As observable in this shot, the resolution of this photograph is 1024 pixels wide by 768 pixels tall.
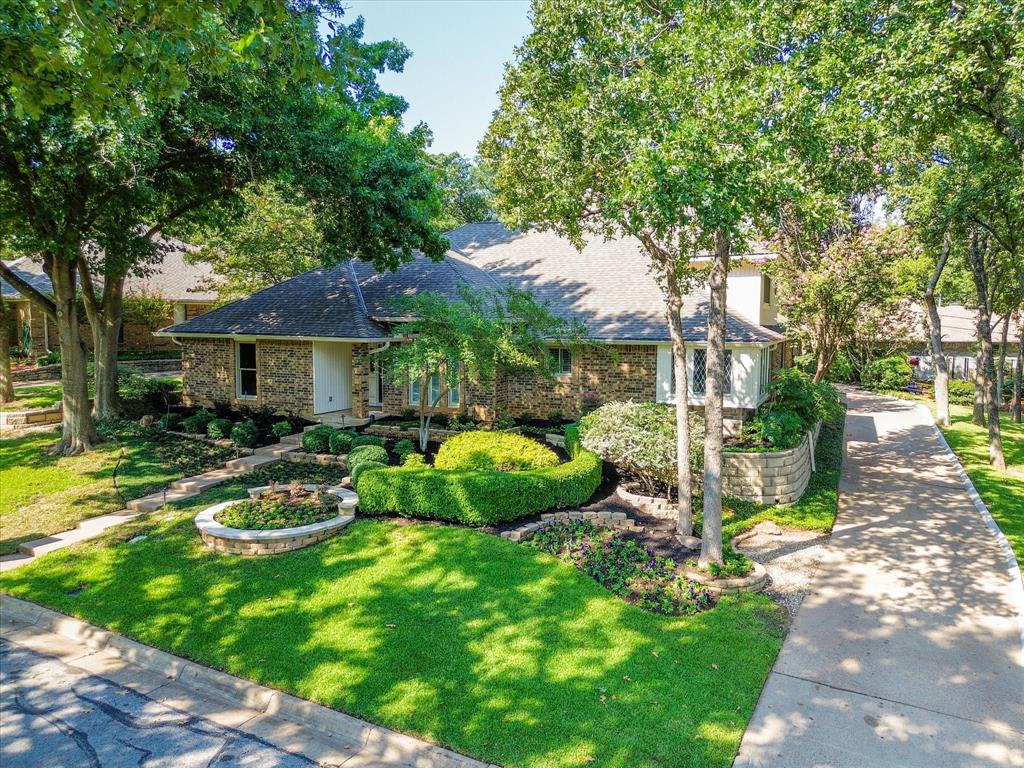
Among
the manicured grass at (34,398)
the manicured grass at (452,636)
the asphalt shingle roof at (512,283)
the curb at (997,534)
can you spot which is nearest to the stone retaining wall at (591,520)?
the manicured grass at (452,636)

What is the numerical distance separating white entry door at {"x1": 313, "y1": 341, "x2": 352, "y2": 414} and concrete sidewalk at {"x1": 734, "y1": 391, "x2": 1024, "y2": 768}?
1263cm

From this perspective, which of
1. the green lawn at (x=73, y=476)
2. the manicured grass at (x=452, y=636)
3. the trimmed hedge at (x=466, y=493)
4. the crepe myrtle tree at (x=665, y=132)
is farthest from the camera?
the green lawn at (x=73, y=476)

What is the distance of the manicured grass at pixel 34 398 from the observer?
17.7 meters

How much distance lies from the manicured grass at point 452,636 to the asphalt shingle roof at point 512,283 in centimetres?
831

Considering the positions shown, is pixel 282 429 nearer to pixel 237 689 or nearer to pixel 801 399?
pixel 237 689

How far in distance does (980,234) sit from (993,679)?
48.7ft

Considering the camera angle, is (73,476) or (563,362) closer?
(73,476)

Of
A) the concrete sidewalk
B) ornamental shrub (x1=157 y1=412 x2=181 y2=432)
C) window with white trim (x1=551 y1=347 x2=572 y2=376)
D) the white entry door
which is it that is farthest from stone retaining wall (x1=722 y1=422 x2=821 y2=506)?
ornamental shrub (x1=157 y1=412 x2=181 y2=432)

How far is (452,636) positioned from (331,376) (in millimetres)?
11512

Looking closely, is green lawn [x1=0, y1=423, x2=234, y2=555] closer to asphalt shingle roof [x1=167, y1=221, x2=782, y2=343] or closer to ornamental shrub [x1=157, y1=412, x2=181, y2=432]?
ornamental shrub [x1=157, y1=412, x2=181, y2=432]

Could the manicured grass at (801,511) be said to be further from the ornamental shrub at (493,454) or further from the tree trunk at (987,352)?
the tree trunk at (987,352)

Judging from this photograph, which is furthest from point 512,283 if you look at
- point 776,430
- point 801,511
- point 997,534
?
point 997,534

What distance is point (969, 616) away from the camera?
7.46 metres

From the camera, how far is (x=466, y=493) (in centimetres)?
966
